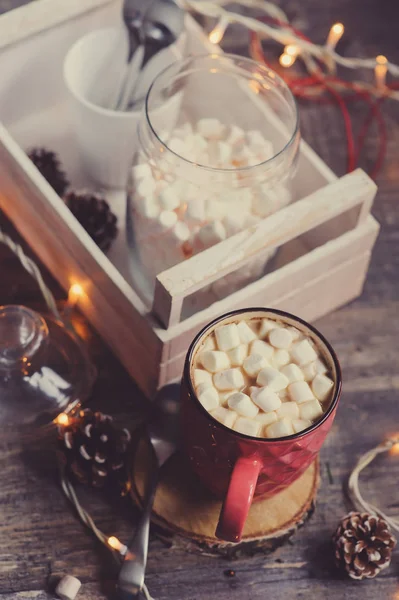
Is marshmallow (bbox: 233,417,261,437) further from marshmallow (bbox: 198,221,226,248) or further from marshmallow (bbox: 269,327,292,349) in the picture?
marshmallow (bbox: 198,221,226,248)

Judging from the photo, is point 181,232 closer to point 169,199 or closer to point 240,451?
point 169,199

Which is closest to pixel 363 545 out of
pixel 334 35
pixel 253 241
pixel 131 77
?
pixel 253 241

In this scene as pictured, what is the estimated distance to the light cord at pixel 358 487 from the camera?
76cm

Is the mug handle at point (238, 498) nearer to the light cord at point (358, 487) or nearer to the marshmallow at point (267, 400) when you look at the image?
the marshmallow at point (267, 400)

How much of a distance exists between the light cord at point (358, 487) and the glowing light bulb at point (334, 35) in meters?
0.50

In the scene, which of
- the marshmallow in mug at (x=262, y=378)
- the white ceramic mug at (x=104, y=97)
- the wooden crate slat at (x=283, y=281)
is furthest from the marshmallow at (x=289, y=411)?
the white ceramic mug at (x=104, y=97)

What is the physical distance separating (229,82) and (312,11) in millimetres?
314

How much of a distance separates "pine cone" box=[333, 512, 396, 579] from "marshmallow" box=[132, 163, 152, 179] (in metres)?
0.36

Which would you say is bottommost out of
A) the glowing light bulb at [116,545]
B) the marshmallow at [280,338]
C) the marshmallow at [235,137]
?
the glowing light bulb at [116,545]

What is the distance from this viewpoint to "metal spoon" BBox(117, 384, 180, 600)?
0.69 m

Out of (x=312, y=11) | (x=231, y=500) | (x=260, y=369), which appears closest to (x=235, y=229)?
(x=260, y=369)

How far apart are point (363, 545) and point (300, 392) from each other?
6.4 inches

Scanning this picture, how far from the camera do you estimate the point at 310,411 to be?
0.65m

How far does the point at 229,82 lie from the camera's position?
857mm
